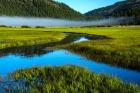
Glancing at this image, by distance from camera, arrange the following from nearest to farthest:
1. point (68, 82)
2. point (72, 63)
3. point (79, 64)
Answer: point (68, 82), point (79, 64), point (72, 63)

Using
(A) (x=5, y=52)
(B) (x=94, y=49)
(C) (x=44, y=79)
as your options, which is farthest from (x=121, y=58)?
(A) (x=5, y=52)

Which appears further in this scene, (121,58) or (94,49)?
(94,49)

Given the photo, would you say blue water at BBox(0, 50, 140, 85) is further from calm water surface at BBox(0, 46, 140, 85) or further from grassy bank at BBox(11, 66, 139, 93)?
grassy bank at BBox(11, 66, 139, 93)

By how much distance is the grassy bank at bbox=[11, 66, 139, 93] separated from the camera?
20672 mm

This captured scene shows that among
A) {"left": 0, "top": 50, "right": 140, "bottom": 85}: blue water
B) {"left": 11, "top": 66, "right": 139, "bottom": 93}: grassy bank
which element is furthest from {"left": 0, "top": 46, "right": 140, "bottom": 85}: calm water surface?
{"left": 11, "top": 66, "right": 139, "bottom": 93}: grassy bank

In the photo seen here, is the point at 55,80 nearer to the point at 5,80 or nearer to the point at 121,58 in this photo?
the point at 5,80

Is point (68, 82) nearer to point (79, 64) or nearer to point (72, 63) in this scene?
point (79, 64)

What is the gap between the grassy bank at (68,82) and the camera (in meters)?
20.7

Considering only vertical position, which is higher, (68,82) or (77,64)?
(68,82)

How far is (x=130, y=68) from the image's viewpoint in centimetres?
3278

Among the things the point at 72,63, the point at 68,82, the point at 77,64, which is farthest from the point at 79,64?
the point at 68,82

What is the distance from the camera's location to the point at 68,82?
910 inches

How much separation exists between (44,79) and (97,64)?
13092 mm

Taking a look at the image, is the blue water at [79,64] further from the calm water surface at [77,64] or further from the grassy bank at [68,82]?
the grassy bank at [68,82]
